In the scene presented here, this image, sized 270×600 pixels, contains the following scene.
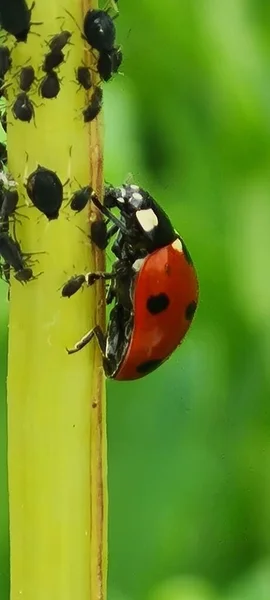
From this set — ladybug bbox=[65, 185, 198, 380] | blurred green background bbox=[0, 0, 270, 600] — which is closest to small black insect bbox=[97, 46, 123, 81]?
ladybug bbox=[65, 185, 198, 380]

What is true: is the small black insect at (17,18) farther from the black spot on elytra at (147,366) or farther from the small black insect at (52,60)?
the black spot on elytra at (147,366)

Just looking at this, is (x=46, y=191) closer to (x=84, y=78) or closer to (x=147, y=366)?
(x=84, y=78)

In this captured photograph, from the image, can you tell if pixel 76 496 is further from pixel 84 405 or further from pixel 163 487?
pixel 163 487

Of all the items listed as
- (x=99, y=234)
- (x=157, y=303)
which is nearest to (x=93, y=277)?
(x=99, y=234)

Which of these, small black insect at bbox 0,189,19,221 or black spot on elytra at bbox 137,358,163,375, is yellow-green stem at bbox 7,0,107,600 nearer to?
small black insect at bbox 0,189,19,221

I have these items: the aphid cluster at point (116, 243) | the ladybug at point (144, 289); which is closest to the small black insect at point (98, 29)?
the aphid cluster at point (116, 243)

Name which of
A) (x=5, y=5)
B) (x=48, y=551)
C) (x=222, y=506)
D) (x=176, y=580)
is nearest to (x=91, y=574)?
(x=48, y=551)
